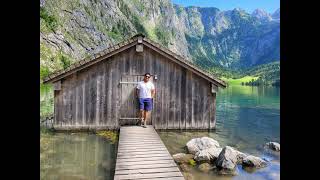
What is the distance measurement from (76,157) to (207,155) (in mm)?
4853

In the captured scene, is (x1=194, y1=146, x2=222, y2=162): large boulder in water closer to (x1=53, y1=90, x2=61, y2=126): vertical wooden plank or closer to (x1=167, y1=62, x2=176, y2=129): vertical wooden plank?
(x1=167, y1=62, x2=176, y2=129): vertical wooden plank

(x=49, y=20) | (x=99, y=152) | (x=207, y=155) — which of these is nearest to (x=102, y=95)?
(x=99, y=152)

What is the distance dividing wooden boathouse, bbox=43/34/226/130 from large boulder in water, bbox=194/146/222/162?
14.2 feet

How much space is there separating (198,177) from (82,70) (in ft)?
27.6

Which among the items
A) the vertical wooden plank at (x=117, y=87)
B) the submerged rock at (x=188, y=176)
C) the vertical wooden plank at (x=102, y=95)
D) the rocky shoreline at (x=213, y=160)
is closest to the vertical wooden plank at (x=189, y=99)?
the rocky shoreline at (x=213, y=160)

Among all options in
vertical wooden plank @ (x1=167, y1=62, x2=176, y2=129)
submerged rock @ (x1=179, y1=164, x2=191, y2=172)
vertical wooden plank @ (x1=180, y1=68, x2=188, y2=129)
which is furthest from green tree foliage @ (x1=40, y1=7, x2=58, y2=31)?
submerged rock @ (x1=179, y1=164, x2=191, y2=172)

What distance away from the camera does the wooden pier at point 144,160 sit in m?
7.68

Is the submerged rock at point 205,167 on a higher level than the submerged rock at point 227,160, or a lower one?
lower

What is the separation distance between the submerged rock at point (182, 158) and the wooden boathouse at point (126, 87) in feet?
13.2

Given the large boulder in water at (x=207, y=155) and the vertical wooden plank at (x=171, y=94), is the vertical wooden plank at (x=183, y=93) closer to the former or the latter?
the vertical wooden plank at (x=171, y=94)

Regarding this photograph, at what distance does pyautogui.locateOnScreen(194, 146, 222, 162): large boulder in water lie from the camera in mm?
11705

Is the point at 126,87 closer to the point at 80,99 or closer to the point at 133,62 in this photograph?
the point at 133,62

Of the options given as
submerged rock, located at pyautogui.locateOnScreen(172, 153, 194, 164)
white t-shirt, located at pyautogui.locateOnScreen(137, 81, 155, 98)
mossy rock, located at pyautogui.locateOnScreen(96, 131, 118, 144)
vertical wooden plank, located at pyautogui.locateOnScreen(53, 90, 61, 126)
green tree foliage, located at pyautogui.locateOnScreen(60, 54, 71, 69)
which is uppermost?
green tree foliage, located at pyautogui.locateOnScreen(60, 54, 71, 69)
